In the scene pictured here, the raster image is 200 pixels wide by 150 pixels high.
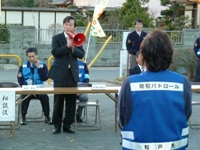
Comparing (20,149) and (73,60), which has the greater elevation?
(73,60)

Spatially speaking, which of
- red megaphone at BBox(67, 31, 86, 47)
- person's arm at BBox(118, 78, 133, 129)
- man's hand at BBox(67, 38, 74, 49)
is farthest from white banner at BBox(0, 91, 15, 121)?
person's arm at BBox(118, 78, 133, 129)

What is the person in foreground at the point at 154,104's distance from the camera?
12.8ft

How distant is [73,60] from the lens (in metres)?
8.87

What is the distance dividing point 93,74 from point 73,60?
1136 centimetres

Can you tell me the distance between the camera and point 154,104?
389cm

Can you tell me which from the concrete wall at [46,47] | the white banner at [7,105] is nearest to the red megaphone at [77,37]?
the white banner at [7,105]

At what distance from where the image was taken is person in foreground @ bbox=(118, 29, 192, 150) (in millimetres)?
3900

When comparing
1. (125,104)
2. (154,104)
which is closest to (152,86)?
(154,104)

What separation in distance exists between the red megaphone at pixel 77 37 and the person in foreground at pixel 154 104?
14.8 feet

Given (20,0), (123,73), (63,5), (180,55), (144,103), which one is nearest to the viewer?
(144,103)

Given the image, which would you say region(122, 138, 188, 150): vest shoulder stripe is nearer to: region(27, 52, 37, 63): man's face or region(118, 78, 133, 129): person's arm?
region(118, 78, 133, 129): person's arm

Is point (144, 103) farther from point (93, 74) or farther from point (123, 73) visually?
point (93, 74)

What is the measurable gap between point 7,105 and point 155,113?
16.1ft

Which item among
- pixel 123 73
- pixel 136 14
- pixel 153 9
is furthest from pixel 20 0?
pixel 123 73
